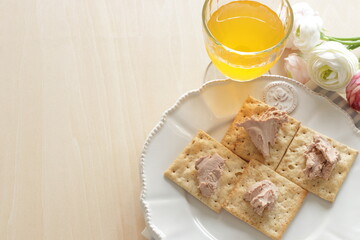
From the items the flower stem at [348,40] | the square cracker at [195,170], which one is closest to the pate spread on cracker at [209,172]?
the square cracker at [195,170]

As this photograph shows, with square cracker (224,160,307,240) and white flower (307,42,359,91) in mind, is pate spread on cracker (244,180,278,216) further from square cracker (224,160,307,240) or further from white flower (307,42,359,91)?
white flower (307,42,359,91)

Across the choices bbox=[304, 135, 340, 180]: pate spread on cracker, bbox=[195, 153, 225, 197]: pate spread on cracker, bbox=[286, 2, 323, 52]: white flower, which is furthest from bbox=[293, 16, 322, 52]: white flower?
bbox=[195, 153, 225, 197]: pate spread on cracker

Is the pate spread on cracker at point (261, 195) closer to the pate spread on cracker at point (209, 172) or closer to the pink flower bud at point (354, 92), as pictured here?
the pate spread on cracker at point (209, 172)

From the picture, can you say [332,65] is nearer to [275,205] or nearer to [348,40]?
[348,40]

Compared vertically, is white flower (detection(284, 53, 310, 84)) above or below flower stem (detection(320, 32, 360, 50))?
below

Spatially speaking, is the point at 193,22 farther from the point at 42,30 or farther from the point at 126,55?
the point at 42,30

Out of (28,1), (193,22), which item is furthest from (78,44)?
(193,22)
